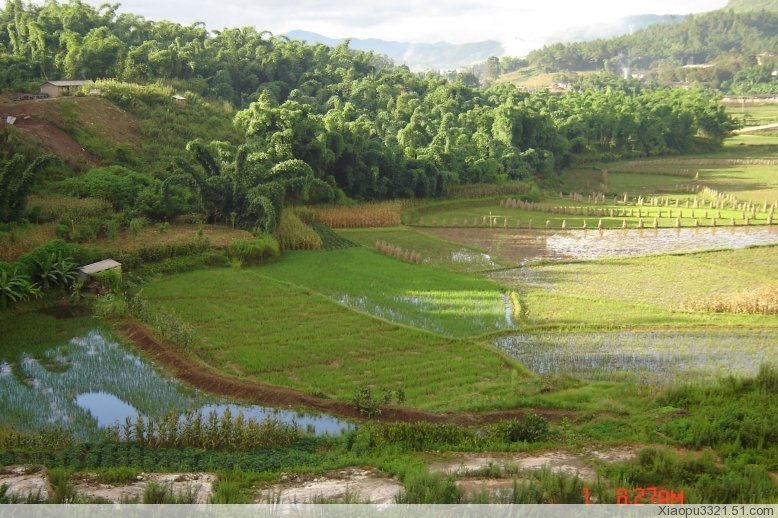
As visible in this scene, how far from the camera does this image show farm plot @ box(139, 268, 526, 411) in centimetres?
1287

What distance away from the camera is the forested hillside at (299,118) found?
2589 cm

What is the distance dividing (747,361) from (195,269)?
14.8 meters

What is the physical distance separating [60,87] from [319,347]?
85.0 feet

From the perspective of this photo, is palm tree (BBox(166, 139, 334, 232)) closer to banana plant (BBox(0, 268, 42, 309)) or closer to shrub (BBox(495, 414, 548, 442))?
banana plant (BBox(0, 268, 42, 309))

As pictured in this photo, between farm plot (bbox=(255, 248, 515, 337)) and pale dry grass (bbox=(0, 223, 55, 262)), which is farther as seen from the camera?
pale dry grass (bbox=(0, 223, 55, 262))

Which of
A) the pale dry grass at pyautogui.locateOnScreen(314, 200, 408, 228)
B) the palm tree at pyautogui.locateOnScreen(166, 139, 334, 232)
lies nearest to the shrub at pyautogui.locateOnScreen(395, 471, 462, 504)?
the palm tree at pyautogui.locateOnScreen(166, 139, 334, 232)

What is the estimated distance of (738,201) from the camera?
35.8m

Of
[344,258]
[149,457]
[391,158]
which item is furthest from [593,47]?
[149,457]

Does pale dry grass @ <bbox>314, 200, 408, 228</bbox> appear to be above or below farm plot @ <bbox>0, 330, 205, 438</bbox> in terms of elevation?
above

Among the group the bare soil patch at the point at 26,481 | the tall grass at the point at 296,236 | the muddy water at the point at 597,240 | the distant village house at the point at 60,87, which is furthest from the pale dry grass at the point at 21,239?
the distant village house at the point at 60,87

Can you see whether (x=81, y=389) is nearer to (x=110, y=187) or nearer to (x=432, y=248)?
(x=110, y=187)

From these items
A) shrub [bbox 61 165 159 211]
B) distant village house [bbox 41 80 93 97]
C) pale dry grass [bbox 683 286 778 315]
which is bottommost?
pale dry grass [bbox 683 286 778 315]

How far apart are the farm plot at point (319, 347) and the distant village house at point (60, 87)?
19225 millimetres

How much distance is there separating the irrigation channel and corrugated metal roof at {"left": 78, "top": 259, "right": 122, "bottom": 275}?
344 centimetres
